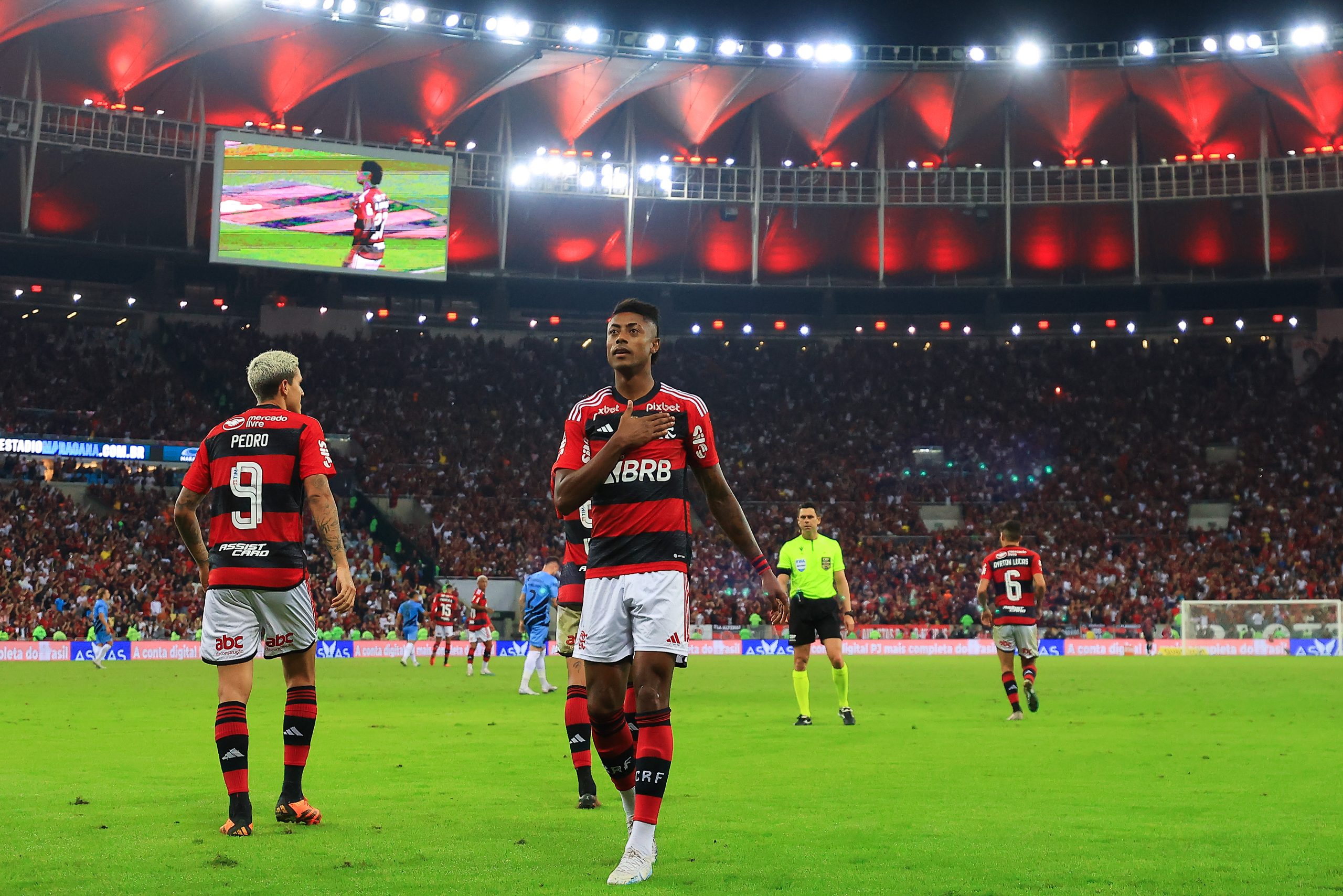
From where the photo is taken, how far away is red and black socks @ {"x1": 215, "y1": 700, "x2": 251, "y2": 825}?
22.4ft

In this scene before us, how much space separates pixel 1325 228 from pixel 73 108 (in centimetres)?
4658

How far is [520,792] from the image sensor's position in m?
8.69

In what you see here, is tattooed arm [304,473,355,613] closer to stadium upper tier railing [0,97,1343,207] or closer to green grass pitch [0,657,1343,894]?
green grass pitch [0,657,1343,894]

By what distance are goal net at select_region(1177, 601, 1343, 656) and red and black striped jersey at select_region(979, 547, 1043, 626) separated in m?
22.5

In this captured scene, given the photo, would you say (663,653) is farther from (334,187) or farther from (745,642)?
(334,187)

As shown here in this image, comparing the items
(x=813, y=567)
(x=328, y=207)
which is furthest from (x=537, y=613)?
(x=328, y=207)

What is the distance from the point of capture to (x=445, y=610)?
28.7m

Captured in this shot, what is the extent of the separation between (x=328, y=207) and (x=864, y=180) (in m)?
21.7

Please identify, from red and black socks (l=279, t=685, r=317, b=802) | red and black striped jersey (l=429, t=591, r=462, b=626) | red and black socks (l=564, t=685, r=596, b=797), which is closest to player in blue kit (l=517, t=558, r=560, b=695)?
red and black striped jersey (l=429, t=591, r=462, b=626)

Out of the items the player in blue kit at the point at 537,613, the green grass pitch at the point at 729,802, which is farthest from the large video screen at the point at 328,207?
the green grass pitch at the point at 729,802

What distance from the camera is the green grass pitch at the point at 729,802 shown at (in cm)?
571

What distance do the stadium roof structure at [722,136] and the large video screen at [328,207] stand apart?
4520 mm

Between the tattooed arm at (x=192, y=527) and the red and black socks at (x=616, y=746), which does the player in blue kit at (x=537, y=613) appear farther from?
the red and black socks at (x=616, y=746)

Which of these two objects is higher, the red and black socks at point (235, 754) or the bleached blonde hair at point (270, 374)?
the bleached blonde hair at point (270, 374)
